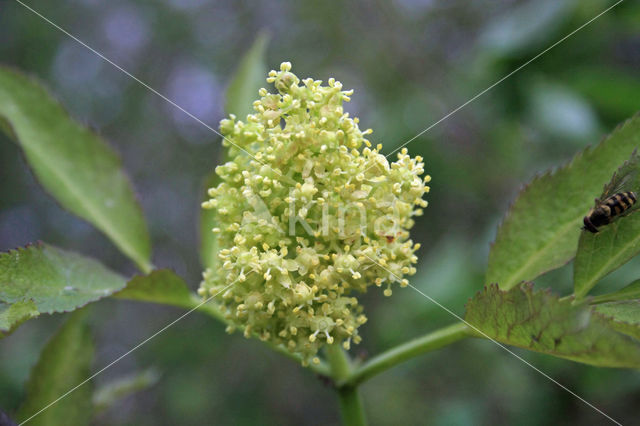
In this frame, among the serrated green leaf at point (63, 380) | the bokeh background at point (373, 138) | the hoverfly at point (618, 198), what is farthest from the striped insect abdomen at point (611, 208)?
the serrated green leaf at point (63, 380)

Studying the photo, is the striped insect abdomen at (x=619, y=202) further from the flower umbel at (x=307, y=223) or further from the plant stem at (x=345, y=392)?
the plant stem at (x=345, y=392)

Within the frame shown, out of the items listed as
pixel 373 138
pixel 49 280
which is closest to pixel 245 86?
pixel 49 280

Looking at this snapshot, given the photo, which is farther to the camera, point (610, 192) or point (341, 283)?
point (341, 283)

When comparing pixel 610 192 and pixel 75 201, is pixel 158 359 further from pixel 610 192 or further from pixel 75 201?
pixel 610 192

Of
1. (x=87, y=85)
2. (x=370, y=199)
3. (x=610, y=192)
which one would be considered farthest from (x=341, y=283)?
(x=87, y=85)

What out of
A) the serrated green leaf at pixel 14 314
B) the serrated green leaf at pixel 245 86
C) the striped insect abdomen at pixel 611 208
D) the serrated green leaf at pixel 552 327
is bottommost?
the serrated green leaf at pixel 14 314

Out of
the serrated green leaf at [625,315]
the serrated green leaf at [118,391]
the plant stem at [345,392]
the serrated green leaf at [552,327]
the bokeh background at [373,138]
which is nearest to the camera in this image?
the serrated green leaf at [552,327]

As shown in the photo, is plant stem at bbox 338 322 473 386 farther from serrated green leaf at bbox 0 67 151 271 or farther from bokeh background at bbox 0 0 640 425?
serrated green leaf at bbox 0 67 151 271

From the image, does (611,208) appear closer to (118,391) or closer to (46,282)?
(46,282)
